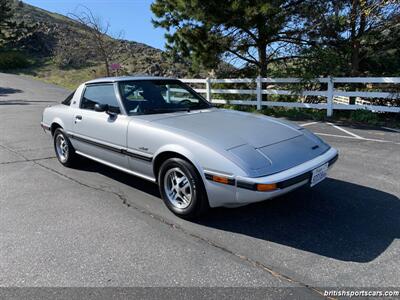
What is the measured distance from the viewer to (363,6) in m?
10.1

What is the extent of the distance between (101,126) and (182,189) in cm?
159

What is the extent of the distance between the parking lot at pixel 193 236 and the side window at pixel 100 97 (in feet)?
3.53

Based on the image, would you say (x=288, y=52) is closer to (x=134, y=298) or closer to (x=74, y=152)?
(x=74, y=152)

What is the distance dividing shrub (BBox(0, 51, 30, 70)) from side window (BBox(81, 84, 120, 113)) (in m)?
37.7

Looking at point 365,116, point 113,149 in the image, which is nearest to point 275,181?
point 113,149

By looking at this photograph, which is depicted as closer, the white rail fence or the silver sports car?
the silver sports car

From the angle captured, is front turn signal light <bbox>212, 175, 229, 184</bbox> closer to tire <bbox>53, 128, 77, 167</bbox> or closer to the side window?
the side window

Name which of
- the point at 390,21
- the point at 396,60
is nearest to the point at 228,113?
the point at 390,21

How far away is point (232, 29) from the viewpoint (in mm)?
12367

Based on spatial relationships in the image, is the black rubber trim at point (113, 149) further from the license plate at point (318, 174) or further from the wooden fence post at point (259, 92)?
the wooden fence post at point (259, 92)

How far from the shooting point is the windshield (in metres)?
4.51

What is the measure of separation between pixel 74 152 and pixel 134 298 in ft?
11.6

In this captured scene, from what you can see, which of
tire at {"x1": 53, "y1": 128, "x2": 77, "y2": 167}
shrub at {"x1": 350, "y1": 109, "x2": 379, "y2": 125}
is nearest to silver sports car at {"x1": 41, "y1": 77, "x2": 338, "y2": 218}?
tire at {"x1": 53, "y1": 128, "x2": 77, "y2": 167}

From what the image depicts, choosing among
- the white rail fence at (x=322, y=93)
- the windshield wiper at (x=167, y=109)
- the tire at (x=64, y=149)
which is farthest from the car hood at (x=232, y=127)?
the white rail fence at (x=322, y=93)
